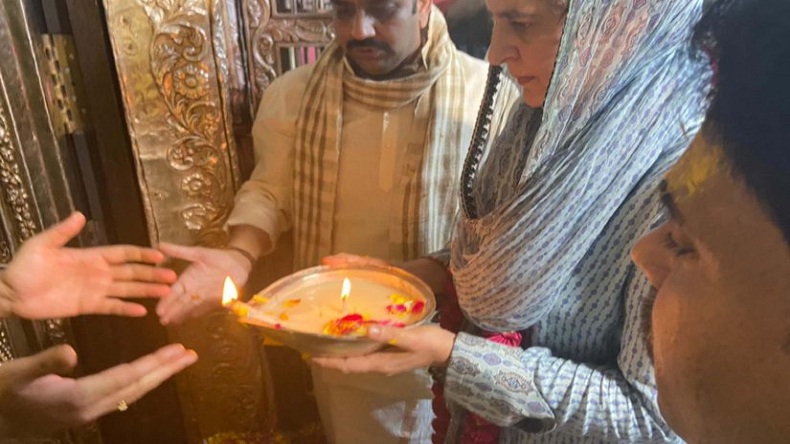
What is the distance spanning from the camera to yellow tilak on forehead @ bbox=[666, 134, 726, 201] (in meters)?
0.31

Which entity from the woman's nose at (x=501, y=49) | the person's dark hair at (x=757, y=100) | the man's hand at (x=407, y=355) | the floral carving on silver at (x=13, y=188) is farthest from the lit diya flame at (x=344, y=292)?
the floral carving on silver at (x=13, y=188)

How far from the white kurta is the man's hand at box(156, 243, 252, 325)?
0.06 m

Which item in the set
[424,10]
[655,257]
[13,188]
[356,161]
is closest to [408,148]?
[356,161]

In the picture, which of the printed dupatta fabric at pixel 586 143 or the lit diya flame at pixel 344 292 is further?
the lit diya flame at pixel 344 292

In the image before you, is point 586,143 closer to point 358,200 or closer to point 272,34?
point 358,200

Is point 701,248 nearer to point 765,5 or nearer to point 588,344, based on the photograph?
point 765,5

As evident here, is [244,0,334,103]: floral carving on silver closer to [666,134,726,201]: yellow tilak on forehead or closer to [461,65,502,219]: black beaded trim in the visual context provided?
[461,65,502,219]: black beaded trim

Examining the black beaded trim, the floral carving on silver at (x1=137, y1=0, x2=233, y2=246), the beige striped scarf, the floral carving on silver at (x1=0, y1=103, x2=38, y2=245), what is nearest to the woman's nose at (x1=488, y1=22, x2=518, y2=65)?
the black beaded trim

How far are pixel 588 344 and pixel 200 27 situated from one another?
26.9 inches

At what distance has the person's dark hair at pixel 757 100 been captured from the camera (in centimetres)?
27

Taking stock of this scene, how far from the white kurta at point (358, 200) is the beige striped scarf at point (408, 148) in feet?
0.04

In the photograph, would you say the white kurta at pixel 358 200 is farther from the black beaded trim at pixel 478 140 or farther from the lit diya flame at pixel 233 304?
the lit diya flame at pixel 233 304

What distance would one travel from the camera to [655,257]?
0.37 meters

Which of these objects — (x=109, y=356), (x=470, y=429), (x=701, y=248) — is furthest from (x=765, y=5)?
(x=109, y=356)
